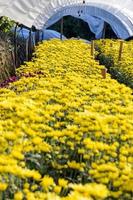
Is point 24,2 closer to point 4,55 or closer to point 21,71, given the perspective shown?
point 4,55

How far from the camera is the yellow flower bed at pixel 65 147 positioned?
3566 millimetres

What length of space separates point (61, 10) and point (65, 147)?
14.8 meters

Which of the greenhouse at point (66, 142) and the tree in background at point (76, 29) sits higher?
the greenhouse at point (66, 142)

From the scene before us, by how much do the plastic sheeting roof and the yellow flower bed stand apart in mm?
9272

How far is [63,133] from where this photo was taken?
4477 mm

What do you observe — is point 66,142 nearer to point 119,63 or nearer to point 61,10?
point 119,63

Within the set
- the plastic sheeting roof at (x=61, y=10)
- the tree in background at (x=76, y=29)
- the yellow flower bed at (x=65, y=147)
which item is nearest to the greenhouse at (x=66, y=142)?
the yellow flower bed at (x=65, y=147)

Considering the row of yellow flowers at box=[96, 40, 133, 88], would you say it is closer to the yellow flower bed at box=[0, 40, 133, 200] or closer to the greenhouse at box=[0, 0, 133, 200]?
the greenhouse at box=[0, 0, 133, 200]

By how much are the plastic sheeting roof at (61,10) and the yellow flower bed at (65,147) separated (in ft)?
30.4

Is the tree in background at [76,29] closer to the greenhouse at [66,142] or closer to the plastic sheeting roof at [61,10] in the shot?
the plastic sheeting roof at [61,10]

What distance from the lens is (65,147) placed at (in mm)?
4516

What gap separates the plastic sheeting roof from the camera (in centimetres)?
1537

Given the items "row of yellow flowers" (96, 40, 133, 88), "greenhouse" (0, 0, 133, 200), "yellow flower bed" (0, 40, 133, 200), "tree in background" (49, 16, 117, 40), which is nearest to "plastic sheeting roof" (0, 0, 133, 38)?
"row of yellow flowers" (96, 40, 133, 88)

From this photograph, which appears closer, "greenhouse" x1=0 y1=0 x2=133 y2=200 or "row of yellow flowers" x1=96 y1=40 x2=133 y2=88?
"greenhouse" x1=0 y1=0 x2=133 y2=200
